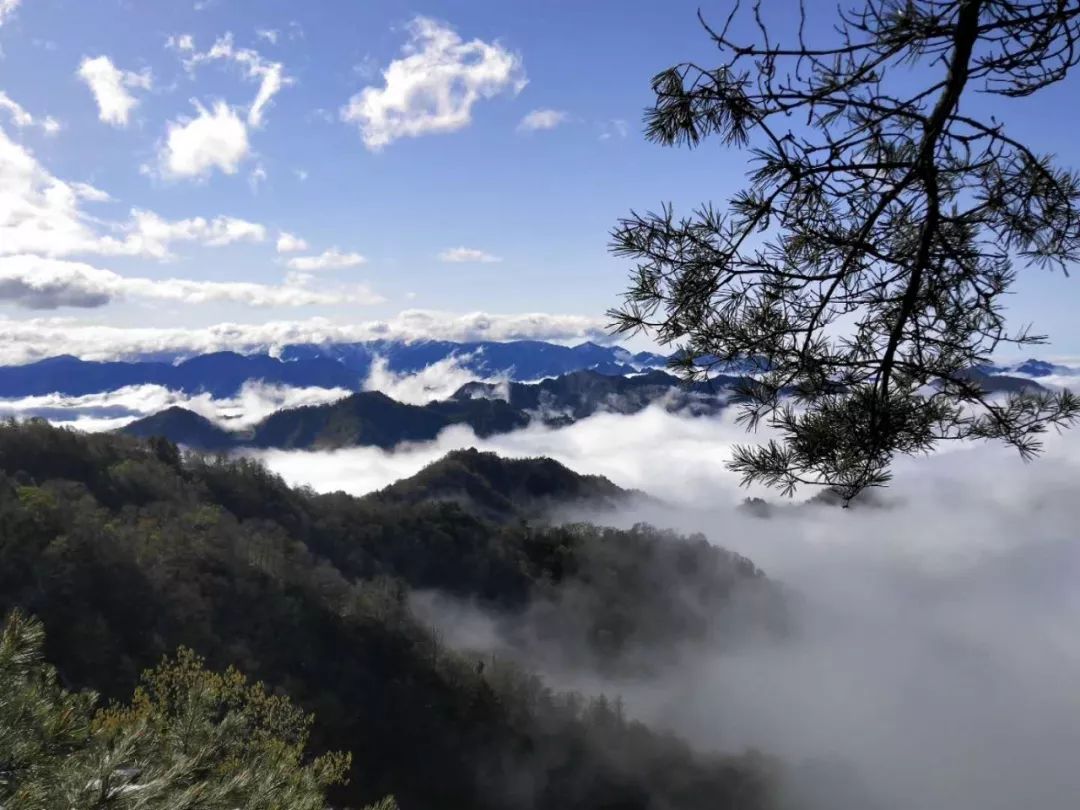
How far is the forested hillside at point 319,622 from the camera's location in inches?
2430

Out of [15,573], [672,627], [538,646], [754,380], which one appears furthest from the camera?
[672,627]

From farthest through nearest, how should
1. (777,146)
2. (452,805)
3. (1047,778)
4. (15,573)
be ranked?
(1047,778)
(452,805)
(15,573)
(777,146)

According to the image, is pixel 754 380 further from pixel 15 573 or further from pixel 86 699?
pixel 15 573

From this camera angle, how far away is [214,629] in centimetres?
6675

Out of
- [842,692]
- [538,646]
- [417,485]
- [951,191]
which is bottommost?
[842,692]

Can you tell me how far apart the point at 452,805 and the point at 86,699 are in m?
79.2

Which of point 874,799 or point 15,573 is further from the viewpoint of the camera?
point 874,799

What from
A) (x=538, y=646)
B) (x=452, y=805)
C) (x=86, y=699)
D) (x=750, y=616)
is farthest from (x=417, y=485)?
(x=86, y=699)

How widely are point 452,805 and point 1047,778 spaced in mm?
189551

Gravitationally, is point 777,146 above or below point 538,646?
above

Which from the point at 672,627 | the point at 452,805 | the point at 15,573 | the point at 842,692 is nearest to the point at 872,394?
the point at 15,573

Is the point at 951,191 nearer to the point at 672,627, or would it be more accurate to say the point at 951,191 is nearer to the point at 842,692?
the point at 672,627

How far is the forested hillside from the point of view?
202ft

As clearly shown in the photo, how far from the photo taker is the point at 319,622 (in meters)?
75.9
